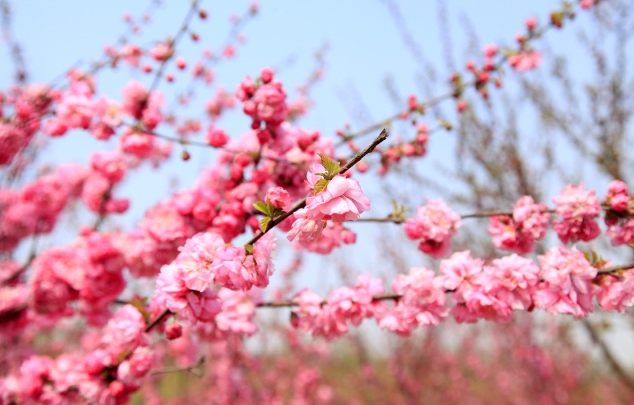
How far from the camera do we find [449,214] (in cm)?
189

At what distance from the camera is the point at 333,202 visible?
1.04 metres

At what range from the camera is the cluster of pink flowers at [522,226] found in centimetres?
181

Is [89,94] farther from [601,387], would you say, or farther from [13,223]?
[601,387]

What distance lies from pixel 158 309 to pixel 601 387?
13.8 metres

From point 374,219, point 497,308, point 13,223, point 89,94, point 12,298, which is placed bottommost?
point 497,308

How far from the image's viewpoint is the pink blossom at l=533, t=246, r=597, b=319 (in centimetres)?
152

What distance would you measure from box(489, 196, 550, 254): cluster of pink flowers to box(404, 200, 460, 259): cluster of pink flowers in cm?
19

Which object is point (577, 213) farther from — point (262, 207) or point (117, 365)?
point (117, 365)

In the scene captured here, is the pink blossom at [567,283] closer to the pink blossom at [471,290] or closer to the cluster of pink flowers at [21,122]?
the pink blossom at [471,290]

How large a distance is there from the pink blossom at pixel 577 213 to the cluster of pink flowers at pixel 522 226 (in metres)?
0.06

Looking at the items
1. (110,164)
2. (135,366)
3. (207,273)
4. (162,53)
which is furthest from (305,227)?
(110,164)

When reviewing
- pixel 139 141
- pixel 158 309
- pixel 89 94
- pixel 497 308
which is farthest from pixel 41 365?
pixel 497 308

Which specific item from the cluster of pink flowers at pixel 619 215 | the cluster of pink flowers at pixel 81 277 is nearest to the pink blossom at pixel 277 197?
the cluster of pink flowers at pixel 619 215

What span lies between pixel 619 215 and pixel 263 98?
1.38m
